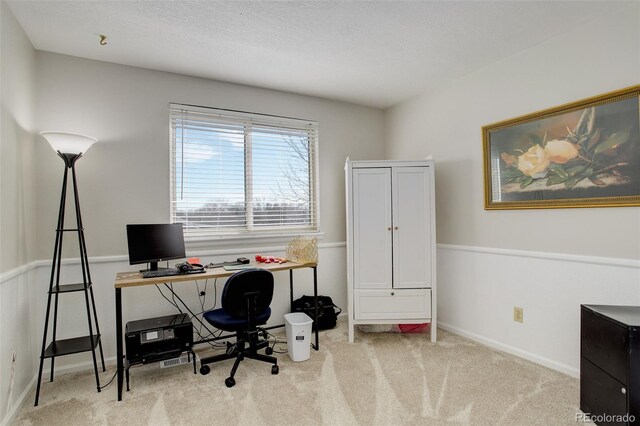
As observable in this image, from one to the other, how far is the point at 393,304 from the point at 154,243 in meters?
2.24

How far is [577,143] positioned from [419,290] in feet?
5.79

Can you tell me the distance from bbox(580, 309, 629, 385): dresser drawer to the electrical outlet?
738mm

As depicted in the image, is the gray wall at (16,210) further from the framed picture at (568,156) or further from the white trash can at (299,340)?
the framed picture at (568,156)

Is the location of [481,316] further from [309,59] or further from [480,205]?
[309,59]

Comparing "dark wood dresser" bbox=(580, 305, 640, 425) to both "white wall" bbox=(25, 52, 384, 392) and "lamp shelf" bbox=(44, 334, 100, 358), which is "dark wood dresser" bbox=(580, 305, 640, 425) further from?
"lamp shelf" bbox=(44, 334, 100, 358)

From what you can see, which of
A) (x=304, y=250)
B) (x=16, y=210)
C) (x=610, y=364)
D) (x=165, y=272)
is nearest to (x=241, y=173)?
(x=304, y=250)

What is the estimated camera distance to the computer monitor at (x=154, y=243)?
263cm

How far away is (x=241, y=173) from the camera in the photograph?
347cm

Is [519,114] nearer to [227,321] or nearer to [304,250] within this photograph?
[304,250]

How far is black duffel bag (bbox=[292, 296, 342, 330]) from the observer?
3471mm

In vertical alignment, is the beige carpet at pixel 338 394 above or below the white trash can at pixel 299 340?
below

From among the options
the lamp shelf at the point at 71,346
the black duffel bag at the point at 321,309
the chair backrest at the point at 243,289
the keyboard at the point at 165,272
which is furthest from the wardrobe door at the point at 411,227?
the lamp shelf at the point at 71,346

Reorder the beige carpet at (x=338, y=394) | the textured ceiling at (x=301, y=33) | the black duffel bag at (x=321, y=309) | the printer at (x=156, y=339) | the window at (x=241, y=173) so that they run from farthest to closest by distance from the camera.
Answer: the black duffel bag at (x=321, y=309), the window at (x=241, y=173), the printer at (x=156, y=339), the textured ceiling at (x=301, y=33), the beige carpet at (x=338, y=394)

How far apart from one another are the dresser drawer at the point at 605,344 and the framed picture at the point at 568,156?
2.84 feet
